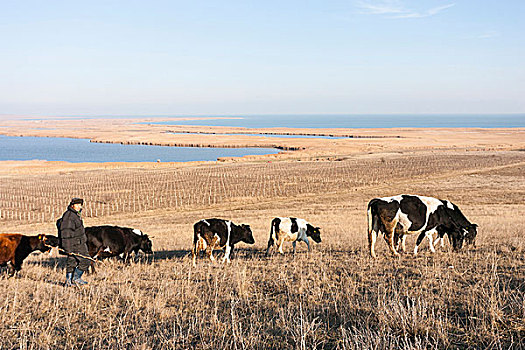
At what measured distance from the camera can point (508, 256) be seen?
391 inches

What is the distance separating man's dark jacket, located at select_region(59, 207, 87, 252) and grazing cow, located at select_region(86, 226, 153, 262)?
2749 mm

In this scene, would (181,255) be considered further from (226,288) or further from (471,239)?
(471,239)

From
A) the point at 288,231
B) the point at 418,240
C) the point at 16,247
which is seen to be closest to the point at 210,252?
the point at 288,231

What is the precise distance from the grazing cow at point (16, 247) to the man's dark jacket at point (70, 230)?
2.07m

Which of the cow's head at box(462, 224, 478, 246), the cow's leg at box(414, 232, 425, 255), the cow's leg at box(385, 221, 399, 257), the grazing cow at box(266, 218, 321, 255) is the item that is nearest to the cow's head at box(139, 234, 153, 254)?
the grazing cow at box(266, 218, 321, 255)

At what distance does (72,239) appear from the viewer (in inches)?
366

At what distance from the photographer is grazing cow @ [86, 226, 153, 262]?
1206 cm

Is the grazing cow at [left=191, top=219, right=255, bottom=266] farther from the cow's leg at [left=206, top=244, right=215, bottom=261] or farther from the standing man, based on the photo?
the standing man

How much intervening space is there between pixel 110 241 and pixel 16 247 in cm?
239

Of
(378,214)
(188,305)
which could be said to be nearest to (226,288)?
(188,305)

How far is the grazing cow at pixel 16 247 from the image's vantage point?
1074 cm

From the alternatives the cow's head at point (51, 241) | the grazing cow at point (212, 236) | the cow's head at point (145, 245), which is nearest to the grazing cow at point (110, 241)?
the cow's head at point (145, 245)

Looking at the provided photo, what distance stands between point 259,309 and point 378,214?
230 inches

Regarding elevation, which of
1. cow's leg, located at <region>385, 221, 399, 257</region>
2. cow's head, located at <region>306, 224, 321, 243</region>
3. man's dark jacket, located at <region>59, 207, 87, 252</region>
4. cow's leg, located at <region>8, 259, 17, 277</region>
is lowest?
cow's head, located at <region>306, 224, 321, 243</region>
